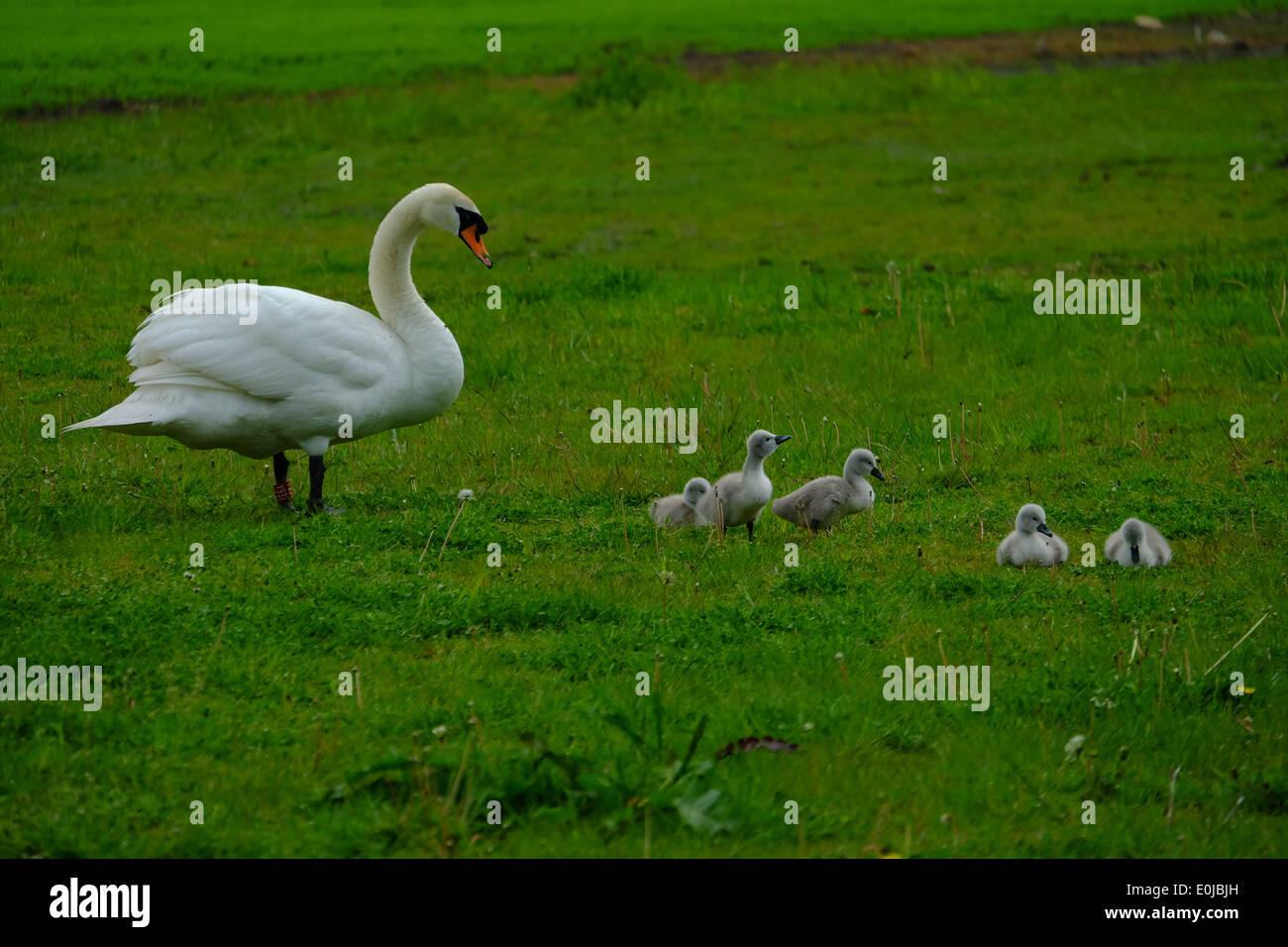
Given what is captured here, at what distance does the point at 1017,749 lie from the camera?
6438 mm

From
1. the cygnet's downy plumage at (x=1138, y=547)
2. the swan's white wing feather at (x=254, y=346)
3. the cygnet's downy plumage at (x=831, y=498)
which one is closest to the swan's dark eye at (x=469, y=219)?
the swan's white wing feather at (x=254, y=346)

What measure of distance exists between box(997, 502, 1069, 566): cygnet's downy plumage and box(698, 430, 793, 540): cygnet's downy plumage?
5.16 feet

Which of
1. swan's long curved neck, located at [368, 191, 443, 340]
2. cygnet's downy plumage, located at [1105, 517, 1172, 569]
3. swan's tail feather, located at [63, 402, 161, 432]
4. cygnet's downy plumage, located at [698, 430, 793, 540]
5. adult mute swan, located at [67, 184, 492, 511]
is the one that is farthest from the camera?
A: swan's long curved neck, located at [368, 191, 443, 340]

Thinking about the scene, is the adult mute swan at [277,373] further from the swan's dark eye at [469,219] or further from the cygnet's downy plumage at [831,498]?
the cygnet's downy plumage at [831,498]

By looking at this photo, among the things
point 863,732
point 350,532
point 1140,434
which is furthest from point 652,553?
point 1140,434

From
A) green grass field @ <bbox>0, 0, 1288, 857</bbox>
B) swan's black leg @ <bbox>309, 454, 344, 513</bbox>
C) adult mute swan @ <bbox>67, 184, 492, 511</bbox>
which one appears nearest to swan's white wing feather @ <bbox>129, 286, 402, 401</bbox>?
adult mute swan @ <bbox>67, 184, 492, 511</bbox>

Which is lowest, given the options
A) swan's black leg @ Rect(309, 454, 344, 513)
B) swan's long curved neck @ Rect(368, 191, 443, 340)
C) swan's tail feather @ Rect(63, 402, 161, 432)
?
swan's black leg @ Rect(309, 454, 344, 513)

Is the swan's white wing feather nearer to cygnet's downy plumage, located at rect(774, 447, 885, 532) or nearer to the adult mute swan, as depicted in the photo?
the adult mute swan

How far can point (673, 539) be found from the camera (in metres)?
9.27

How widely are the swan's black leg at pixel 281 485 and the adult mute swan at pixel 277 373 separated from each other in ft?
0.03

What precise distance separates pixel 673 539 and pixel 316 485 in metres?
2.46

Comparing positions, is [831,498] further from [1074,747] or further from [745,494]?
[1074,747]

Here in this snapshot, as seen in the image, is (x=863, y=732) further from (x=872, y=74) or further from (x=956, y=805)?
(x=872, y=74)

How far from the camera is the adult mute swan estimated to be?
920cm
